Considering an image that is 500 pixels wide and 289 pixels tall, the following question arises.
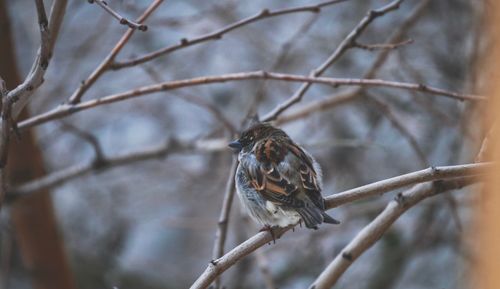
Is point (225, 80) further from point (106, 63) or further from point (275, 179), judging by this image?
point (275, 179)

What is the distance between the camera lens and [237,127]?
5277 mm

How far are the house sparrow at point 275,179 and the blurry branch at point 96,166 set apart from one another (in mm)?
943

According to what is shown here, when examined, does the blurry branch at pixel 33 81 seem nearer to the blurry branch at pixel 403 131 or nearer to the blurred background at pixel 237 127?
the blurry branch at pixel 403 131

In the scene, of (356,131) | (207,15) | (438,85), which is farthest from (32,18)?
(438,85)

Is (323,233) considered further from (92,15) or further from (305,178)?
(92,15)

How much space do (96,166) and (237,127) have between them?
48.8 inches

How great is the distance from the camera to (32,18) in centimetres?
671

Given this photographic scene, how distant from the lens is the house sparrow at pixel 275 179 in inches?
126

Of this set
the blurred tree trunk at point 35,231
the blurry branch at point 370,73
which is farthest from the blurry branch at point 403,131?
the blurred tree trunk at point 35,231

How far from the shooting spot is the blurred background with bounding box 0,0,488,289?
225 inches

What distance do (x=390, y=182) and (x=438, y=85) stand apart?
3804 millimetres

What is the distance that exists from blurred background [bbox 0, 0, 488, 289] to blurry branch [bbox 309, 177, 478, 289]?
5.60 ft

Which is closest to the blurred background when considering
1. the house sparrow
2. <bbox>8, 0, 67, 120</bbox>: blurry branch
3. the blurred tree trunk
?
the blurred tree trunk

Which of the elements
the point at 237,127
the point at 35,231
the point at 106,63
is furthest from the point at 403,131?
the point at 35,231
